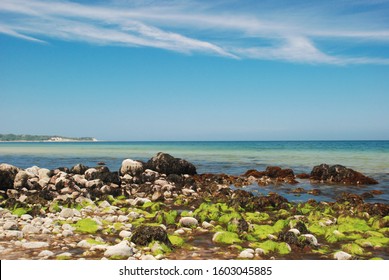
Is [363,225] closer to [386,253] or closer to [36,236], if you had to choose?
[386,253]

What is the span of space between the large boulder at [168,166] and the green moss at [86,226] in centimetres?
1615

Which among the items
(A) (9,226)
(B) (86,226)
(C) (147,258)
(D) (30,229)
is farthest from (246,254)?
(A) (9,226)

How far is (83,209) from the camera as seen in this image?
46.4 feet

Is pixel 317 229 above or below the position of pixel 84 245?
above

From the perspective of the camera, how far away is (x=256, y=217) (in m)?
13.2

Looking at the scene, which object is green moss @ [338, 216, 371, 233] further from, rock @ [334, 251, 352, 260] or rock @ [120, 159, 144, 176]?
rock @ [120, 159, 144, 176]

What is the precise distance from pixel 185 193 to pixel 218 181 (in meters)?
6.62

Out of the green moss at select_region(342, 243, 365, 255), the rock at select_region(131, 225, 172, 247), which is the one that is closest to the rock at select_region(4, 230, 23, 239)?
the rock at select_region(131, 225, 172, 247)

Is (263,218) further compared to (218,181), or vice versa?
(218,181)

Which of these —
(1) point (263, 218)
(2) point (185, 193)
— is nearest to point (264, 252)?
(1) point (263, 218)

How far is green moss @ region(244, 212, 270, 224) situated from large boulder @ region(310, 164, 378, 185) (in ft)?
45.1

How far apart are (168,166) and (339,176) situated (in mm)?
11762

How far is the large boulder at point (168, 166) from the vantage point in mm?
27625

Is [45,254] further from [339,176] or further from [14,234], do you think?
[339,176]
